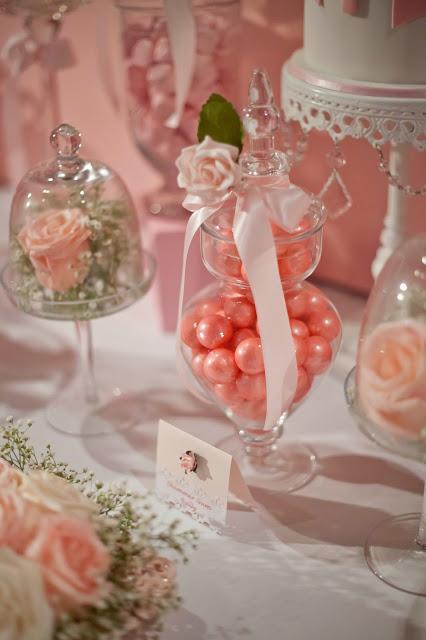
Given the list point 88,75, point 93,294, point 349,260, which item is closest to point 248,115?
point 93,294

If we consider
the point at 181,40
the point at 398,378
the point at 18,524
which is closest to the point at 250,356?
the point at 398,378

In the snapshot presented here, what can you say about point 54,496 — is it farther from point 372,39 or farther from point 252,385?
point 372,39

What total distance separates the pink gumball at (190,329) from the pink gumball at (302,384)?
0.13 meters

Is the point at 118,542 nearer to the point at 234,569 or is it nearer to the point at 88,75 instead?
→ the point at 234,569

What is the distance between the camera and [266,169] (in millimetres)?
948

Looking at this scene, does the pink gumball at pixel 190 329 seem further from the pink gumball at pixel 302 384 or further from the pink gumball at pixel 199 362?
the pink gumball at pixel 302 384

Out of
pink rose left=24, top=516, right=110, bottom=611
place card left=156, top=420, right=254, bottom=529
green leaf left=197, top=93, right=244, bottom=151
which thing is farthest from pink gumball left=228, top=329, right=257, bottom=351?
pink rose left=24, top=516, right=110, bottom=611

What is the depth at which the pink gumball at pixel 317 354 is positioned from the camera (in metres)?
1.00

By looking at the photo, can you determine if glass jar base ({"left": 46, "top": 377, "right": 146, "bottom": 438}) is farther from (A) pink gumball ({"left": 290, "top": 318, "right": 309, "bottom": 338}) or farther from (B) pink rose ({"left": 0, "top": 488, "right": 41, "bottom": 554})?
(B) pink rose ({"left": 0, "top": 488, "right": 41, "bottom": 554})

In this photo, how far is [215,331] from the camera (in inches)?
39.2

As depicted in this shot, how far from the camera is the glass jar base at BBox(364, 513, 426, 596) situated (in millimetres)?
941

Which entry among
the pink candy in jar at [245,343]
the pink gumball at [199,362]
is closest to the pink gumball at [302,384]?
the pink candy in jar at [245,343]

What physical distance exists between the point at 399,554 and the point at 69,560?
17.5 inches

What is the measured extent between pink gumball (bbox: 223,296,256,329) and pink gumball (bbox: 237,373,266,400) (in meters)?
0.06
